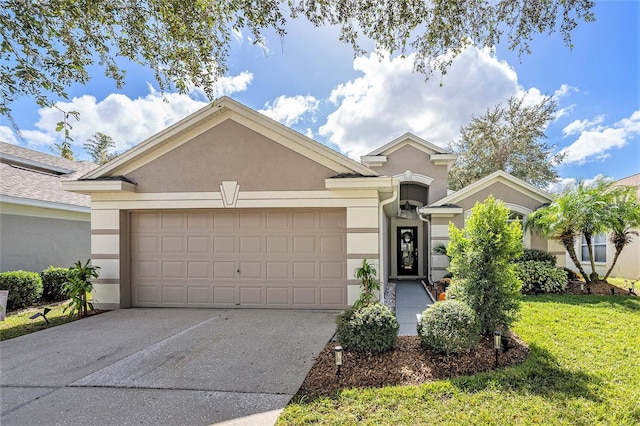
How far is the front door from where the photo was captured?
50.8 ft

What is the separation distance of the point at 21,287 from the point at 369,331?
1006 centimetres

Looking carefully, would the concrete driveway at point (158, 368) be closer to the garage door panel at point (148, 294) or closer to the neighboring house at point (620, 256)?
the garage door panel at point (148, 294)

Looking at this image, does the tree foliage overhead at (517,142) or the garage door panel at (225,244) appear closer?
the garage door panel at (225,244)

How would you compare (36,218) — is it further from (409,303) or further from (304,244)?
(409,303)

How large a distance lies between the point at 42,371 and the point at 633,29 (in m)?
12.9

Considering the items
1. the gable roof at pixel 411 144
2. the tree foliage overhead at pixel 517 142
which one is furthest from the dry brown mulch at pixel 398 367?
the tree foliage overhead at pixel 517 142

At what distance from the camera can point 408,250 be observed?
613 inches

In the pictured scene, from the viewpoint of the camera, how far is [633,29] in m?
7.00

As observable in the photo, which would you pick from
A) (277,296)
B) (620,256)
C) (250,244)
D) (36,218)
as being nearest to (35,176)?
(36,218)

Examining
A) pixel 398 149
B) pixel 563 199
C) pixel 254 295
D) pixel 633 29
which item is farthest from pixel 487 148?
pixel 254 295

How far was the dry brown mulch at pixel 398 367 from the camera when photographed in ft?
13.7

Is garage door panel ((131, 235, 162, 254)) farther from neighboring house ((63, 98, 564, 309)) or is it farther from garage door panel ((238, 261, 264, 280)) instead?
garage door panel ((238, 261, 264, 280))

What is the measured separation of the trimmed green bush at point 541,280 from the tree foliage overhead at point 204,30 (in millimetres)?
7237

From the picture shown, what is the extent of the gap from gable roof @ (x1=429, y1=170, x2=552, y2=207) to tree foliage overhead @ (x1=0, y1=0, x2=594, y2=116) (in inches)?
295
